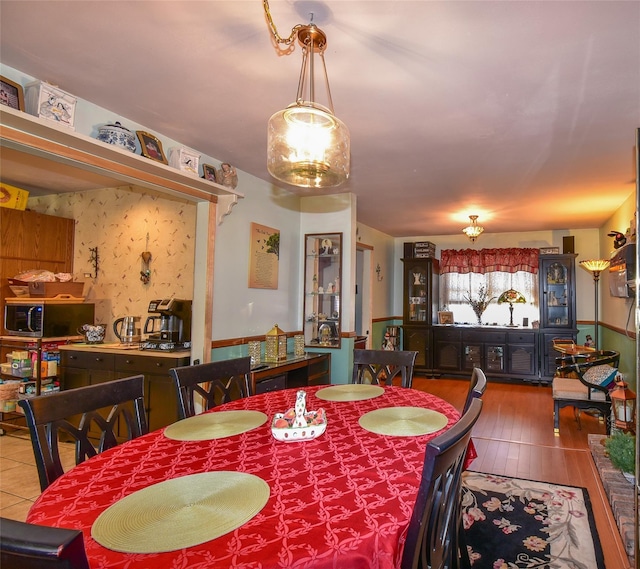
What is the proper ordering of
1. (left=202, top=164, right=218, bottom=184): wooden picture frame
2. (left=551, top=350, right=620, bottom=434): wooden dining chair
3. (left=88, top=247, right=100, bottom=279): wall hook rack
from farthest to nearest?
(left=88, top=247, right=100, bottom=279): wall hook rack → (left=551, top=350, right=620, bottom=434): wooden dining chair → (left=202, top=164, right=218, bottom=184): wooden picture frame

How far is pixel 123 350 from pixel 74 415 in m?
2.10

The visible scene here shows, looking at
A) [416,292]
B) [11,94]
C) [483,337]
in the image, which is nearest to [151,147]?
[11,94]

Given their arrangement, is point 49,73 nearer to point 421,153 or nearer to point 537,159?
point 421,153

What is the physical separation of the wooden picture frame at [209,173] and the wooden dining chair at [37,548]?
111 inches

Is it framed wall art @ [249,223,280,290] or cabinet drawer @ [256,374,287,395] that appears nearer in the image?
cabinet drawer @ [256,374,287,395]

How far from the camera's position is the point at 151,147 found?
2609mm

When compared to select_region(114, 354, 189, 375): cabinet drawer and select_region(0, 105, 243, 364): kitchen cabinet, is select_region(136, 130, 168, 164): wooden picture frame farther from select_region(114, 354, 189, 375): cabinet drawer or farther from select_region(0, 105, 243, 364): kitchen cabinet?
select_region(114, 354, 189, 375): cabinet drawer

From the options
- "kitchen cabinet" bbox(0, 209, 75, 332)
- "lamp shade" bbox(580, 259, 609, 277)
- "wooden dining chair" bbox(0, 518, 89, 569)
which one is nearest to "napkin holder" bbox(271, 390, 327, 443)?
"wooden dining chair" bbox(0, 518, 89, 569)

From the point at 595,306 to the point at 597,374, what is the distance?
9.03 feet

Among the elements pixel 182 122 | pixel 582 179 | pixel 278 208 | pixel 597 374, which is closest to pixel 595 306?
pixel 597 374

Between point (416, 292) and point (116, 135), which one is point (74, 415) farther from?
point (416, 292)

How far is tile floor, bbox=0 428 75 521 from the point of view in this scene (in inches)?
98.4

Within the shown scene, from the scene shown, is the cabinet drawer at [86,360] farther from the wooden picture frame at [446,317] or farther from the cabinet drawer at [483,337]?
the wooden picture frame at [446,317]

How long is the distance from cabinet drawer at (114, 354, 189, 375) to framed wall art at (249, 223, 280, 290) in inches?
37.1
